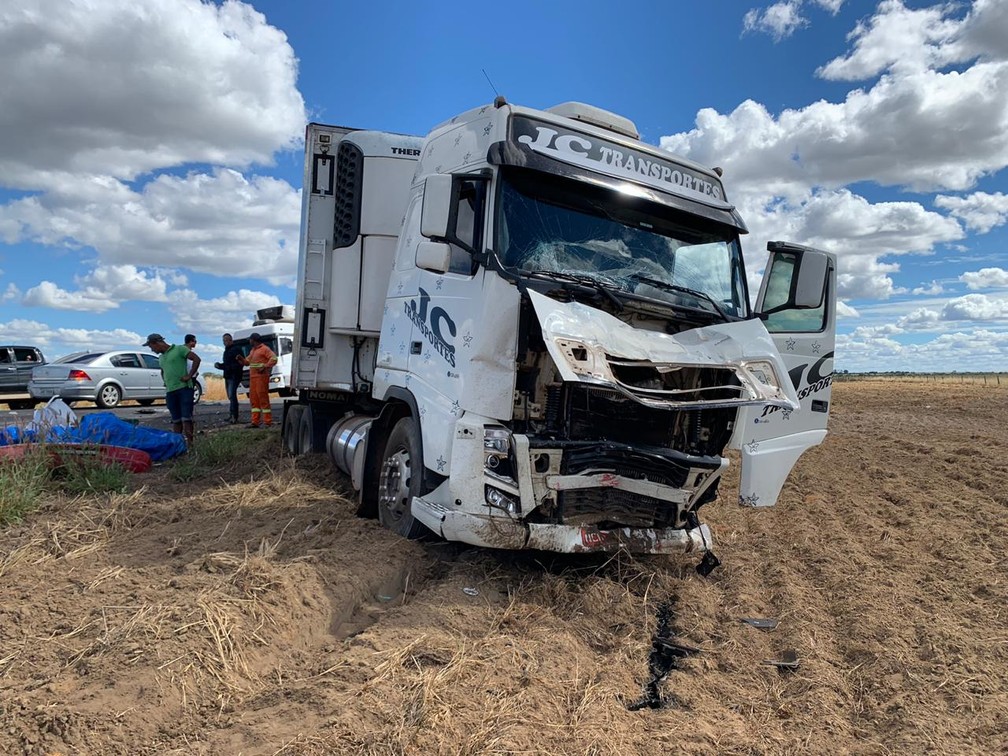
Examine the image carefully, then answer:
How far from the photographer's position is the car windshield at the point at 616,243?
4762mm

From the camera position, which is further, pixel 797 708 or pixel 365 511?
pixel 365 511

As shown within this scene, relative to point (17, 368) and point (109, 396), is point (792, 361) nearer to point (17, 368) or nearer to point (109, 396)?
point (109, 396)

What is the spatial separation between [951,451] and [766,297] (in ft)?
22.7

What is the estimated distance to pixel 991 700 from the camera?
3.60 meters

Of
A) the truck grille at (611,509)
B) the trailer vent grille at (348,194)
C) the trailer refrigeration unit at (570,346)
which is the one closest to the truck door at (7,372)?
the trailer vent grille at (348,194)

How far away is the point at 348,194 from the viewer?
725 cm

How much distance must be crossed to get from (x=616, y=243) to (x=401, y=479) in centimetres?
234

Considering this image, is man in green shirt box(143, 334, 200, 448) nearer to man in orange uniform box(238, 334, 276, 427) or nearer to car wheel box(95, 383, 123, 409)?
man in orange uniform box(238, 334, 276, 427)

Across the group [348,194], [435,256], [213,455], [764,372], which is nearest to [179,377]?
[213,455]

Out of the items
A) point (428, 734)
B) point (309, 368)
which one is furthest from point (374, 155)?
point (428, 734)

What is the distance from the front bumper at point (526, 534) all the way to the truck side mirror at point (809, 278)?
2091 mm

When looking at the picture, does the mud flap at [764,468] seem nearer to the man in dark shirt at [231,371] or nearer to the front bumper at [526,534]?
the front bumper at [526,534]

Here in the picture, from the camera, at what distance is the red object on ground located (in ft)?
22.1

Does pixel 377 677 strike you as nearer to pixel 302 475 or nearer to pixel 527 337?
pixel 527 337
